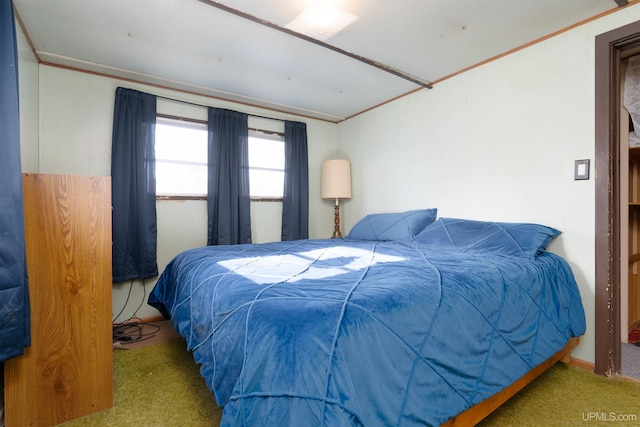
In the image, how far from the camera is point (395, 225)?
2877 millimetres

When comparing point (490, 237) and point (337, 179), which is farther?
point (337, 179)

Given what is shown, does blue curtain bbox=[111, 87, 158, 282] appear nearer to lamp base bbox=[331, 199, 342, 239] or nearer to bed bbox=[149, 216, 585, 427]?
bed bbox=[149, 216, 585, 427]

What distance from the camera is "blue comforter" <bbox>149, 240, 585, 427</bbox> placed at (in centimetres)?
86

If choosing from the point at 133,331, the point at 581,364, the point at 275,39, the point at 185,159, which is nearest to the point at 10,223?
the point at 133,331

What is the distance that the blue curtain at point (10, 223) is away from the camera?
4.15 ft

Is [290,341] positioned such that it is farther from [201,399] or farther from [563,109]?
[563,109]

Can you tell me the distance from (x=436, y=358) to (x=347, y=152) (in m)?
3.24

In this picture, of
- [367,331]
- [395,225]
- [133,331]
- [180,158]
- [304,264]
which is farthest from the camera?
[180,158]

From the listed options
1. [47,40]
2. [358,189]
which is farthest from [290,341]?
[358,189]

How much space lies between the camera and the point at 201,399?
165 cm

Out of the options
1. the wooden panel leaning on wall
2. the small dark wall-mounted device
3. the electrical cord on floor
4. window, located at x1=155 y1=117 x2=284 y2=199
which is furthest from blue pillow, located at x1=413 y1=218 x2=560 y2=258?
the electrical cord on floor

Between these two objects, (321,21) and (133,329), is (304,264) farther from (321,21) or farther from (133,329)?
(133,329)

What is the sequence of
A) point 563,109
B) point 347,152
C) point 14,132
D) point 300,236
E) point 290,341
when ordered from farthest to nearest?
point 347,152 → point 300,236 → point 563,109 → point 14,132 → point 290,341

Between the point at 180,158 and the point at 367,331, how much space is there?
9.25ft
